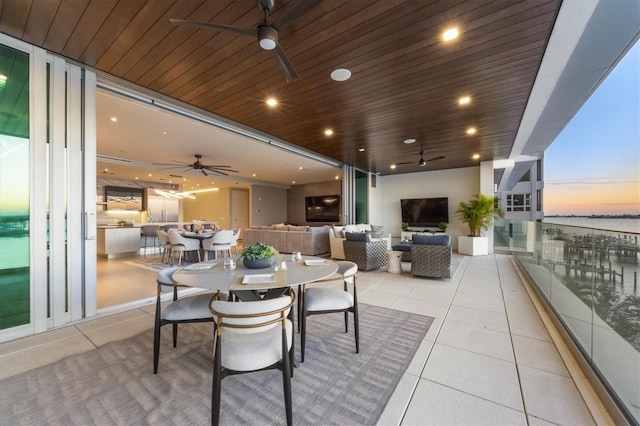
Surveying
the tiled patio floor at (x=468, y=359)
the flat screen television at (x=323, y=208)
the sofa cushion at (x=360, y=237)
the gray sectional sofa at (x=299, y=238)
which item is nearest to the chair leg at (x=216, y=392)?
the tiled patio floor at (x=468, y=359)

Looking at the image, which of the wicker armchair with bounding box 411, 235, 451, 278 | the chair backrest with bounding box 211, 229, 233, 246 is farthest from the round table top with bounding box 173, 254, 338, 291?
the chair backrest with bounding box 211, 229, 233, 246

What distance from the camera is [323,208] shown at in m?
12.6

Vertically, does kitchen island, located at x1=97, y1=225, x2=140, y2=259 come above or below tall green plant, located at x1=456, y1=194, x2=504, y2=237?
below

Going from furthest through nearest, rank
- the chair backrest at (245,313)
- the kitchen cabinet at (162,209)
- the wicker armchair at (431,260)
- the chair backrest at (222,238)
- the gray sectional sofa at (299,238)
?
1. the kitchen cabinet at (162,209)
2. the gray sectional sofa at (299,238)
3. the chair backrest at (222,238)
4. the wicker armchair at (431,260)
5. the chair backrest at (245,313)

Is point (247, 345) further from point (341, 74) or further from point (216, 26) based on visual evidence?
point (341, 74)

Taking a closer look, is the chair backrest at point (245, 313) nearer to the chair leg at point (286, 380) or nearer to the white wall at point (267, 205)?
the chair leg at point (286, 380)

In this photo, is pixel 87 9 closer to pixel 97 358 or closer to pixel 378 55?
pixel 378 55

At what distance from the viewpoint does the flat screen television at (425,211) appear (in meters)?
8.86

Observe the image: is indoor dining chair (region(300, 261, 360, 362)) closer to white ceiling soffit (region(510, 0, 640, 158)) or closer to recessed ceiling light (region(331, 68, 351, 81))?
recessed ceiling light (region(331, 68, 351, 81))

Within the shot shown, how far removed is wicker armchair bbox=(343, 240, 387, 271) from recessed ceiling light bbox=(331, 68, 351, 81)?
3258 millimetres

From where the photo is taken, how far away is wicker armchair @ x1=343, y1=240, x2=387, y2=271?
5336 mm

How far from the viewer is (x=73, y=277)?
2803 mm

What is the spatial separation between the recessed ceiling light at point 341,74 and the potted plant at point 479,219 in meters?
6.33

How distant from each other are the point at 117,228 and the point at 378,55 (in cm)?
778
